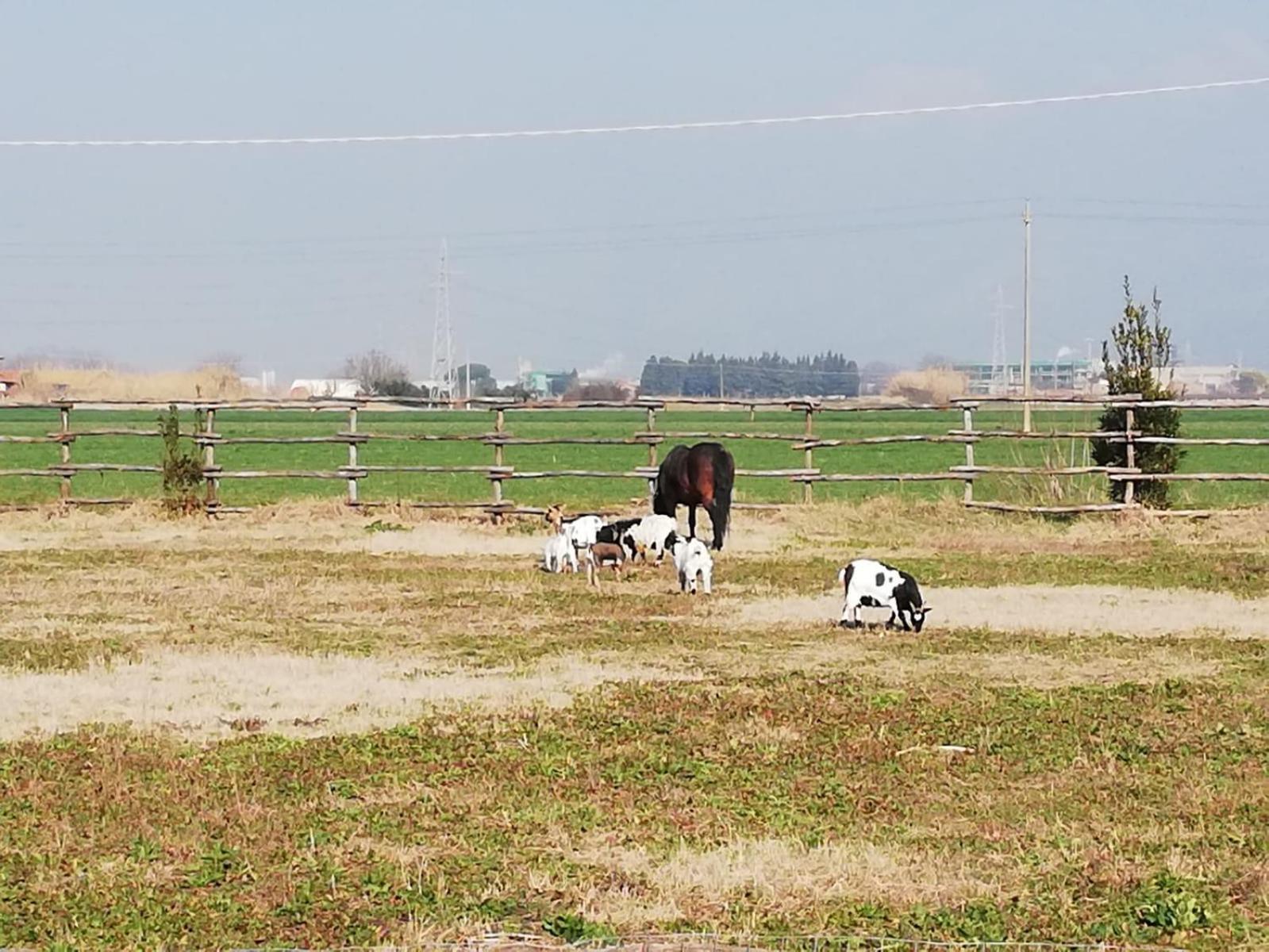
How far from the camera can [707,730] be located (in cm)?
969

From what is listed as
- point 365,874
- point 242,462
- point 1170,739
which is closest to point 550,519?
point 1170,739

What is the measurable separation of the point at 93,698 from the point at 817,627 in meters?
5.58

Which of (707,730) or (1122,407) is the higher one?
(1122,407)

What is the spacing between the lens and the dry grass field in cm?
645

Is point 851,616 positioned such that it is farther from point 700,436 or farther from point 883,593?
point 700,436

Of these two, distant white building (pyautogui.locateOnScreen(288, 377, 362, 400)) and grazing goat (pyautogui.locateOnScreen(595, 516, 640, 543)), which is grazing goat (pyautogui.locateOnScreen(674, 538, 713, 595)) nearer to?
grazing goat (pyautogui.locateOnScreen(595, 516, 640, 543))

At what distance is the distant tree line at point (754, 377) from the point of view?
134 meters

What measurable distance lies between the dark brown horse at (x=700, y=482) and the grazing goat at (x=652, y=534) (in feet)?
5.98

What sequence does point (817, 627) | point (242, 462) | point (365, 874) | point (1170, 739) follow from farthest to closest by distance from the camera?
point (242, 462) → point (817, 627) → point (1170, 739) → point (365, 874)

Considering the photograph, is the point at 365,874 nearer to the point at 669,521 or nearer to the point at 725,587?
the point at 725,587

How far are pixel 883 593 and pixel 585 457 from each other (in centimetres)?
3417

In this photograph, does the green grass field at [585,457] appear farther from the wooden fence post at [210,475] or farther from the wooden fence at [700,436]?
the wooden fence post at [210,475]

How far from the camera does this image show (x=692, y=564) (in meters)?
16.0

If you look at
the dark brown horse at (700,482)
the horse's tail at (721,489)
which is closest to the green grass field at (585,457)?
the dark brown horse at (700,482)
